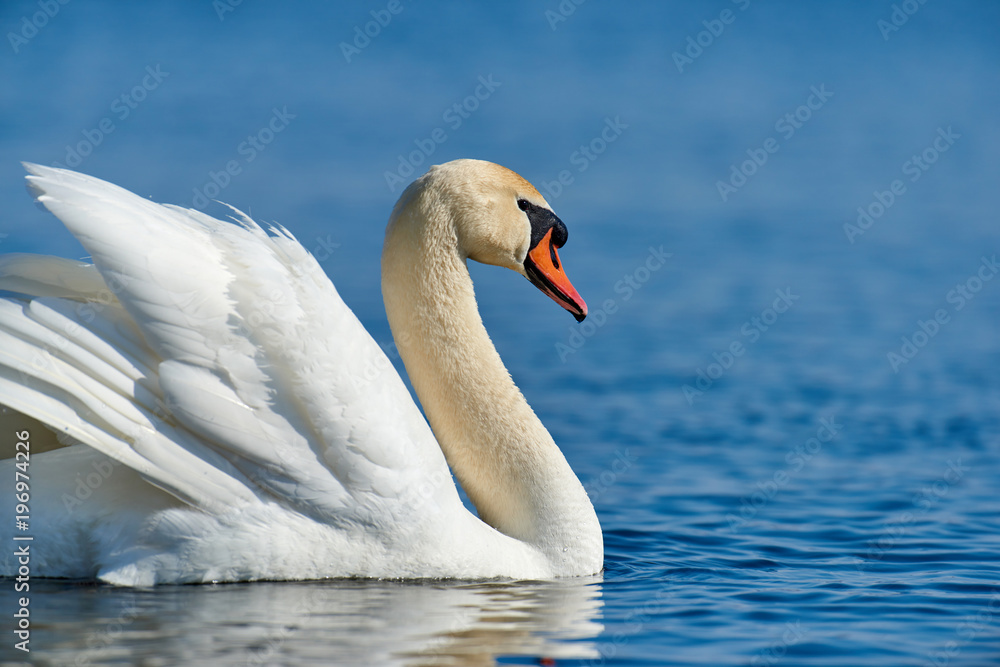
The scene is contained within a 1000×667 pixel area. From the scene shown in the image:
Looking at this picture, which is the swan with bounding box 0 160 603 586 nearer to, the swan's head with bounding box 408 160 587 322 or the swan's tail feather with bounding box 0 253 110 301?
the swan's tail feather with bounding box 0 253 110 301

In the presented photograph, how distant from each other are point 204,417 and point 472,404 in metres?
1.71

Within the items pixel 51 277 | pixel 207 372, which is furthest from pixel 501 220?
pixel 51 277

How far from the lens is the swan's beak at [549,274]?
7.12 m

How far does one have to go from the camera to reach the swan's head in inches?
269

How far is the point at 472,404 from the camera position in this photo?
6.97 m

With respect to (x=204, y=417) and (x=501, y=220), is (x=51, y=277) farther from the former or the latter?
(x=501, y=220)

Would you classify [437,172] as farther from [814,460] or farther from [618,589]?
[814,460]

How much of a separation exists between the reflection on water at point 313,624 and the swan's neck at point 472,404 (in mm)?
502

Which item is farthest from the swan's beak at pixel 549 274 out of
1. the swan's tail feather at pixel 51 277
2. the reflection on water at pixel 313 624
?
the swan's tail feather at pixel 51 277

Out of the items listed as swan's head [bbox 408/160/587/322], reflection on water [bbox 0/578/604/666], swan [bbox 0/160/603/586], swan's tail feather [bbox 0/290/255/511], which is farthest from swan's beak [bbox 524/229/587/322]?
swan's tail feather [bbox 0/290/255/511]

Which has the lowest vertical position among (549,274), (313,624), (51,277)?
(313,624)

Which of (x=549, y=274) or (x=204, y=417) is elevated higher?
(x=549, y=274)

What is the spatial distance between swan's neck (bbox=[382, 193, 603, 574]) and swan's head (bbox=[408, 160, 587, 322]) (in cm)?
10

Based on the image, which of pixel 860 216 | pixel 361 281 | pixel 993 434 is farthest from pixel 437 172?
pixel 860 216
